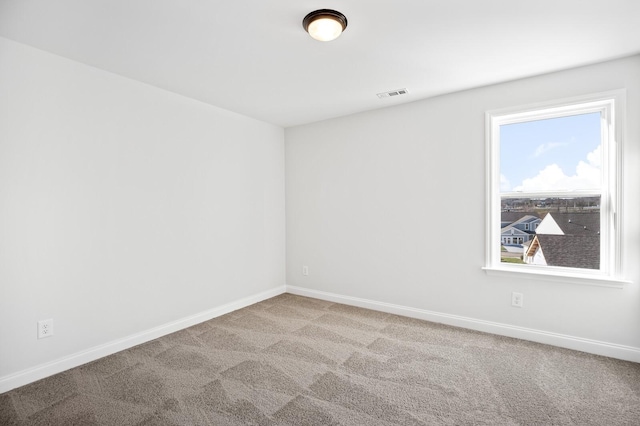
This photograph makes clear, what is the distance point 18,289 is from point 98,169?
3.42ft

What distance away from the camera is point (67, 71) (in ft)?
8.25

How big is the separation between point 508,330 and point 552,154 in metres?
1.69

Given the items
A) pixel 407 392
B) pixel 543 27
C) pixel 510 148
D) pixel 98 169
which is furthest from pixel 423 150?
pixel 98 169

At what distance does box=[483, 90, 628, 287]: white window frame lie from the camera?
2.59 m

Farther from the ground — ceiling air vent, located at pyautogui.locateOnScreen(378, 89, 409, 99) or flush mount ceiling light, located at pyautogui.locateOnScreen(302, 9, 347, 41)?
ceiling air vent, located at pyautogui.locateOnScreen(378, 89, 409, 99)

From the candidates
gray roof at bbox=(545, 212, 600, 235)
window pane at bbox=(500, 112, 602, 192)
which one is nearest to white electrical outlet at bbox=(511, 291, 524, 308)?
gray roof at bbox=(545, 212, 600, 235)

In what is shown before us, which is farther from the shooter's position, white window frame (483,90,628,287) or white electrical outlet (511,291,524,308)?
white electrical outlet (511,291,524,308)

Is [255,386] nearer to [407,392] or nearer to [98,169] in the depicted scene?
[407,392]

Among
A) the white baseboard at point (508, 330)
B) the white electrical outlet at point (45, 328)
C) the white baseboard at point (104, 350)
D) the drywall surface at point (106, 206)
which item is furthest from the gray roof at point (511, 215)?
the white electrical outlet at point (45, 328)

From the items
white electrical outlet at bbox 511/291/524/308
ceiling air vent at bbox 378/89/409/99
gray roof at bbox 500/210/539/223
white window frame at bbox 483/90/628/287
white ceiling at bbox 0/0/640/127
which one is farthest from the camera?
ceiling air vent at bbox 378/89/409/99

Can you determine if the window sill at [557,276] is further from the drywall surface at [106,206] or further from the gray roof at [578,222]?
the drywall surface at [106,206]

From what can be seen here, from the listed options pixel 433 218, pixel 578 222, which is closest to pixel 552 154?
pixel 578 222

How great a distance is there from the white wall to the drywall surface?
3.19 feet

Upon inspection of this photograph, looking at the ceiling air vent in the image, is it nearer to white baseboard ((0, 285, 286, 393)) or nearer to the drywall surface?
the drywall surface
